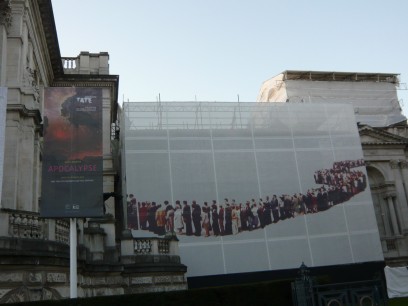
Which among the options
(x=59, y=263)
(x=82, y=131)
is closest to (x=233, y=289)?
(x=59, y=263)

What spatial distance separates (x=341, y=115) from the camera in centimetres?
3291

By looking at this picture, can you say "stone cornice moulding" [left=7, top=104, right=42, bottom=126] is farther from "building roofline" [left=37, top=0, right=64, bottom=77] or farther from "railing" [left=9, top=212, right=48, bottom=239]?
"railing" [left=9, top=212, right=48, bottom=239]

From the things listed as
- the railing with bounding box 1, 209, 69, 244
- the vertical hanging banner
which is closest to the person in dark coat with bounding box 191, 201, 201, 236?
the railing with bounding box 1, 209, 69, 244

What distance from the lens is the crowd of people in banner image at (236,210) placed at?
26.2 meters

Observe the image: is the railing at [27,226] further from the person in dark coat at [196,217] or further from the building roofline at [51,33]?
the building roofline at [51,33]

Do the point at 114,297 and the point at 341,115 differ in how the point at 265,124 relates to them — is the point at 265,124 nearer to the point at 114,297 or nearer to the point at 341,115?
the point at 341,115

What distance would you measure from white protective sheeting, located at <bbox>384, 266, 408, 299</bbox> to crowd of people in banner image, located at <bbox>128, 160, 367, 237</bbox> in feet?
16.6

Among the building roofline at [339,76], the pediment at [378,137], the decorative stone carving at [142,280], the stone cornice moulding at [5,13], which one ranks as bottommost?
the decorative stone carving at [142,280]

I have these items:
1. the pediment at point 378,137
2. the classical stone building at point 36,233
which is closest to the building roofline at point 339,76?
the pediment at point 378,137

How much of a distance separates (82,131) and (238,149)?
17.1 m

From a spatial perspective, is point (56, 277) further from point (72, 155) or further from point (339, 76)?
point (339, 76)

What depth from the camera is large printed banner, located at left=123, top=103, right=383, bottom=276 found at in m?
26.5

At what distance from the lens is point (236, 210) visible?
27.6 m

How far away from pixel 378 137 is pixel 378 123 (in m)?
5.52
